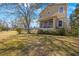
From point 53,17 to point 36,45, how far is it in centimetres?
43

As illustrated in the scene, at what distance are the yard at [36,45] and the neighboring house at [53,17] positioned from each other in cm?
15

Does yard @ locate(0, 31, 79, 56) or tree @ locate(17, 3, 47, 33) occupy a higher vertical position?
tree @ locate(17, 3, 47, 33)

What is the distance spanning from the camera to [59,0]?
9.11 ft

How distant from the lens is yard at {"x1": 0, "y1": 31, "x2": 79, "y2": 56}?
271 cm

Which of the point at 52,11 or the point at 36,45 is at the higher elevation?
the point at 52,11

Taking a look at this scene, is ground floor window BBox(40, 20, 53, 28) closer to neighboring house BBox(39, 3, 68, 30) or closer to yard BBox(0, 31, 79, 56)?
neighboring house BBox(39, 3, 68, 30)

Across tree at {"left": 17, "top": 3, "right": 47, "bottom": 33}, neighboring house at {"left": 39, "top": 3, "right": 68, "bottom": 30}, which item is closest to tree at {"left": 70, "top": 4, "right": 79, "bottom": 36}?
neighboring house at {"left": 39, "top": 3, "right": 68, "bottom": 30}

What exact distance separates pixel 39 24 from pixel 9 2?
49 cm

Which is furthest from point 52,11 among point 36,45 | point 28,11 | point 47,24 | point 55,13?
point 36,45

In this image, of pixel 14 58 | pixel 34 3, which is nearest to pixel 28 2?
pixel 34 3

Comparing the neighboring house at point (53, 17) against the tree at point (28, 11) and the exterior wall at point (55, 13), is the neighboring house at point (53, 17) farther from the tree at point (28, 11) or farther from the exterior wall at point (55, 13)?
the tree at point (28, 11)

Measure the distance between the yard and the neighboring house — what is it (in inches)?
5.7

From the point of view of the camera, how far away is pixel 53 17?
9.09 feet

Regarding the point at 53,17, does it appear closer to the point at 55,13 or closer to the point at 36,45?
the point at 55,13
